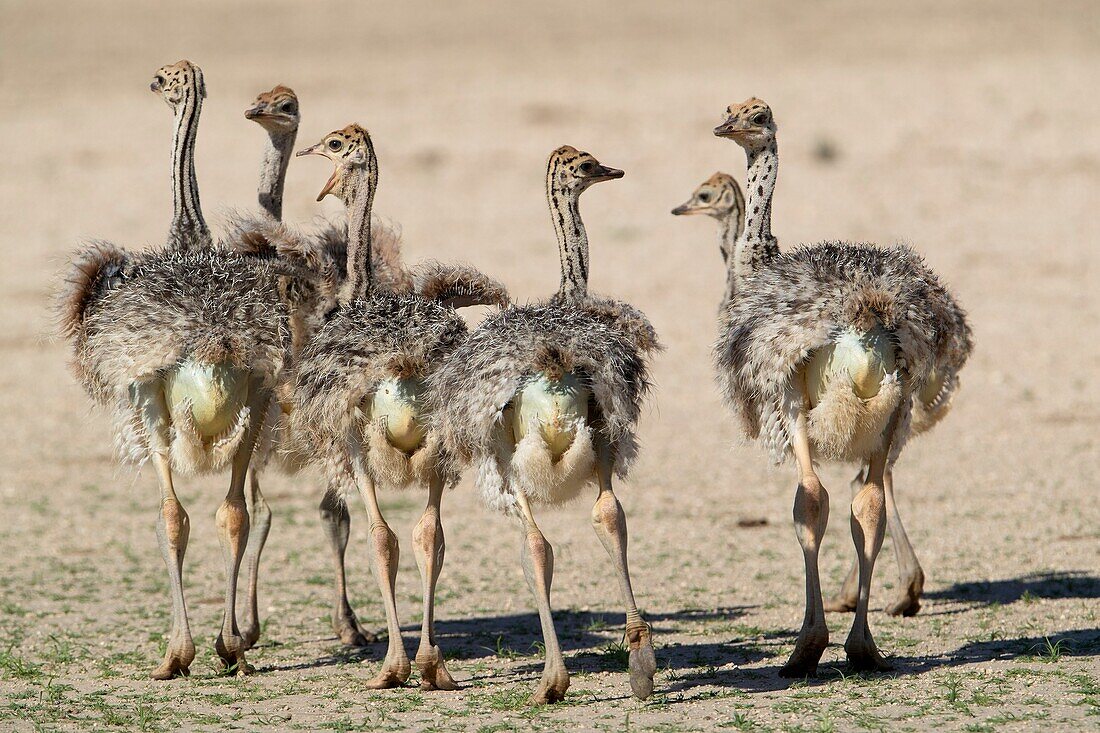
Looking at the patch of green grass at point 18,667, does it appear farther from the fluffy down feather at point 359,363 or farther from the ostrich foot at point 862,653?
the ostrich foot at point 862,653

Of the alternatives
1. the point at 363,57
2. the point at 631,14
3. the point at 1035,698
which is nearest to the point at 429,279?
the point at 1035,698

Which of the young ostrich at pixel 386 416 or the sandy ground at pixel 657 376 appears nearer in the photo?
the young ostrich at pixel 386 416

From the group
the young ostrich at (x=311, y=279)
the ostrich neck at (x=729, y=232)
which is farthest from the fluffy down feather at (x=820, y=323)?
the ostrich neck at (x=729, y=232)

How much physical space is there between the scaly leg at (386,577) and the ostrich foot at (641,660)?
1.12 m

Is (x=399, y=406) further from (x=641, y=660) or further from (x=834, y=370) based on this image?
(x=834, y=370)

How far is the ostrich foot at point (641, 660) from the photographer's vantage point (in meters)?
6.62

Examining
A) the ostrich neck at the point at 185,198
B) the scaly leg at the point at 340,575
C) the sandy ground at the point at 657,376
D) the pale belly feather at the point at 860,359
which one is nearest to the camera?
the pale belly feather at the point at 860,359

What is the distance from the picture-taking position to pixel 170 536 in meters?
7.39

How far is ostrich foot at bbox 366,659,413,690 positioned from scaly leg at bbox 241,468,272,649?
1.18 m

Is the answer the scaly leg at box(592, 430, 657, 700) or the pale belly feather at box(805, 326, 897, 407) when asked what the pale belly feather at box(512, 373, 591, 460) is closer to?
the scaly leg at box(592, 430, 657, 700)

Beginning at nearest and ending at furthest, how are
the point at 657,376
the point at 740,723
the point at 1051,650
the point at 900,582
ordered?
the point at 740,723, the point at 1051,650, the point at 900,582, the point at 657,376

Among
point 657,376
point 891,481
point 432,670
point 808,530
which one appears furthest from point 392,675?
point 657,376

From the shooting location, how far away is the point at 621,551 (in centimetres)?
670

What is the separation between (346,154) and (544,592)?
Answer: 261 cm
